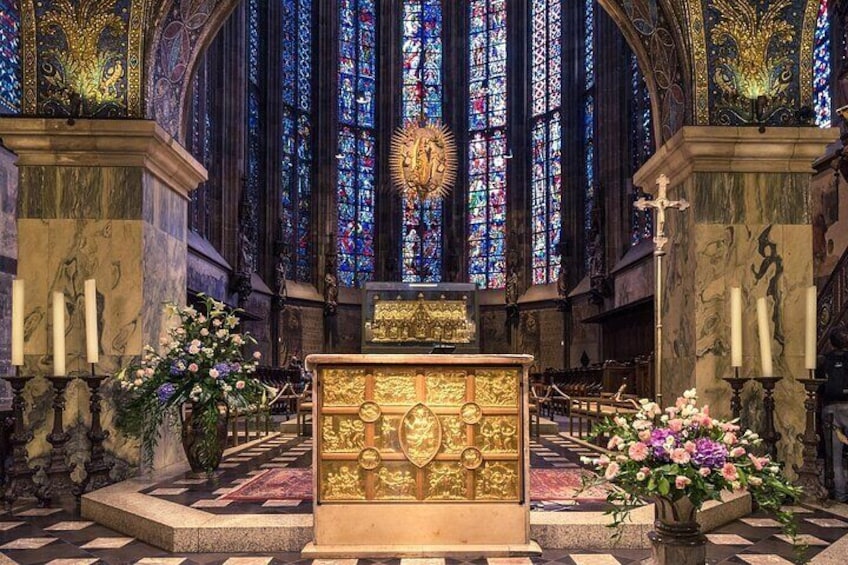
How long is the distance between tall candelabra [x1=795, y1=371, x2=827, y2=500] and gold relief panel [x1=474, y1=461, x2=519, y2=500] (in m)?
2.91

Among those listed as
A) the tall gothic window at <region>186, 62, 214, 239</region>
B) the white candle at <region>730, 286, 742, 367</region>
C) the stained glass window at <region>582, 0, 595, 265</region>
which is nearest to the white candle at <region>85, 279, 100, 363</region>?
the white candle at <region>730, 286, 742, 367</region>

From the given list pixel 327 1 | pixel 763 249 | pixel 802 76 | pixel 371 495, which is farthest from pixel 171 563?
pixel 327 1

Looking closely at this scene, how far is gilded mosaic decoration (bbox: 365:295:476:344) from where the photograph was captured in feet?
51.0

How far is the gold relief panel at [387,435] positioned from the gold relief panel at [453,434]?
29cm

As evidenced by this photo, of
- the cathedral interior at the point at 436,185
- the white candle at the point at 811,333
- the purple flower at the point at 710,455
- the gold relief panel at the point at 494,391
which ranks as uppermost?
the cathedral interior at the point at 436,185

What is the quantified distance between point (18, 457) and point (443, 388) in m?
3.92

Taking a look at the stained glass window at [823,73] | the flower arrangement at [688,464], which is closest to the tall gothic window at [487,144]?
the stained glass window at [823,73]

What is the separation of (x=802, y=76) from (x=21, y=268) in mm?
7282

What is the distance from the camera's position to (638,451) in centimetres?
398

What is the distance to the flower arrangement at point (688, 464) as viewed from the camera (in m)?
3.91

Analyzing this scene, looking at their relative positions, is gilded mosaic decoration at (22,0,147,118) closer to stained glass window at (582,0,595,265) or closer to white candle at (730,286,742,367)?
white candle at (730,286,742,367)

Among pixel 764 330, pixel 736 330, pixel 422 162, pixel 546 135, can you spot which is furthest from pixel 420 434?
pixel 546 135

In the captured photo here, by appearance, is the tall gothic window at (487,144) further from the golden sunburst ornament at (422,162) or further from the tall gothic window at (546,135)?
the golden sunburst ornament at (422,162)

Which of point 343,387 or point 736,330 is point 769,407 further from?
point 343,387
